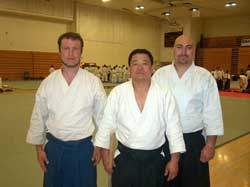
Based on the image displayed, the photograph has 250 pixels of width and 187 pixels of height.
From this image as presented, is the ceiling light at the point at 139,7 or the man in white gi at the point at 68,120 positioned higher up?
the ceiling light at the point at 139,7

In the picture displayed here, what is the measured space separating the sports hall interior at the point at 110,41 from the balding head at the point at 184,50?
253 cm

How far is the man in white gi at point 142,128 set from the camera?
6.82ft

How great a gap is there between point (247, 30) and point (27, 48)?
17550 mm

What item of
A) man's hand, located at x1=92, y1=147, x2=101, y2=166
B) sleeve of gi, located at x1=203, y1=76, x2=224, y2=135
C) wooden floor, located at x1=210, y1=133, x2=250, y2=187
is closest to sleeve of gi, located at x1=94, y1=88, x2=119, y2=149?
man's hand, located at x1=92, y1=147, x2=101, y2=166

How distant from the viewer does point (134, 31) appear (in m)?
24.8

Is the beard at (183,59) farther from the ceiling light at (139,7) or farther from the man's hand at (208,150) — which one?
the ceiling light at (139,7)

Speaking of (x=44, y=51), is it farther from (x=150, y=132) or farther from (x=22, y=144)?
(x=150, y=132)

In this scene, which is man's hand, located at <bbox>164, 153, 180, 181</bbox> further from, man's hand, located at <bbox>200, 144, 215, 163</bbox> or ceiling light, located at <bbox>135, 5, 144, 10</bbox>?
ceiling light, located at <bbox>135, 5, 144, 10</bbox>

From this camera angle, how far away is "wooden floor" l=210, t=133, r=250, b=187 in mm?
3742

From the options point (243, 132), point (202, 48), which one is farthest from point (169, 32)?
point (243, 132)

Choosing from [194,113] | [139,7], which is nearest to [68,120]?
[194,113]

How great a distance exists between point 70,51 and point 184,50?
3.23ft

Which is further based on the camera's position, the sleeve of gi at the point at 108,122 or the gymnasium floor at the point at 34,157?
the gymnasium floor at the point at 34,157

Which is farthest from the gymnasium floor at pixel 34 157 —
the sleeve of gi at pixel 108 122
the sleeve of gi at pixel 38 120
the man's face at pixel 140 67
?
the man's face at pixel 140 67
